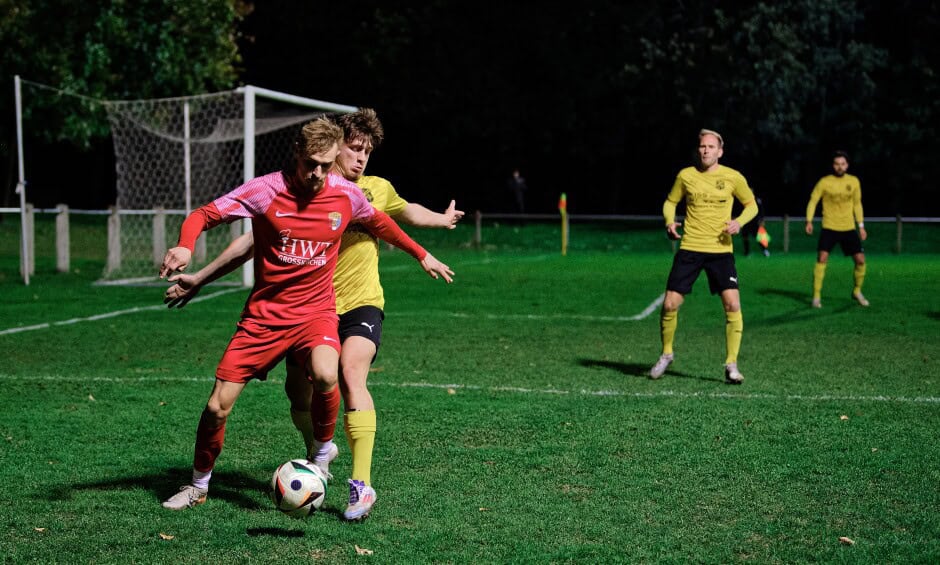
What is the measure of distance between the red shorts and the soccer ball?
53cm

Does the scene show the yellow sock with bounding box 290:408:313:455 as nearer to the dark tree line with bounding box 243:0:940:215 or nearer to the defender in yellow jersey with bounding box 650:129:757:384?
the defender in yellow jersey with bounding box 650:129:757:384

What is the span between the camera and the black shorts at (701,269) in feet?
32.2

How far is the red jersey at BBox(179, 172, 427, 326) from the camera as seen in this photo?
5512 mm

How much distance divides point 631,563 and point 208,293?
546 inches

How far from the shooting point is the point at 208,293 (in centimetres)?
1783

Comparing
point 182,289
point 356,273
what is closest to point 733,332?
point 356,273

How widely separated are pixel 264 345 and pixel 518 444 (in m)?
2.12

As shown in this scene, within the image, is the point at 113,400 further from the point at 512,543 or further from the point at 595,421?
the point at 512,543

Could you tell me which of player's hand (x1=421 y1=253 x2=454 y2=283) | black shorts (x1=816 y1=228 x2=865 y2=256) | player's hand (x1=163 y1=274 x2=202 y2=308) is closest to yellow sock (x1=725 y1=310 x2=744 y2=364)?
player's hand (x1=421 y1=253 x2=454 y2=283)

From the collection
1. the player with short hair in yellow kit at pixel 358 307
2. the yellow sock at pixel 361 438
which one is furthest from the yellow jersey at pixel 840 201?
the yellow sock at pixel 361 438

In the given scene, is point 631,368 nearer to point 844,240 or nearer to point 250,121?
point 844,240

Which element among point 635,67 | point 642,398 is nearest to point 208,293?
point 642,398

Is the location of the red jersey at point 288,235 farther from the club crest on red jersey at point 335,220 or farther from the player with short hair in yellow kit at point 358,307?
the player with short hair in yellow kit at point 358,307

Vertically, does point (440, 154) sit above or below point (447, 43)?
below
